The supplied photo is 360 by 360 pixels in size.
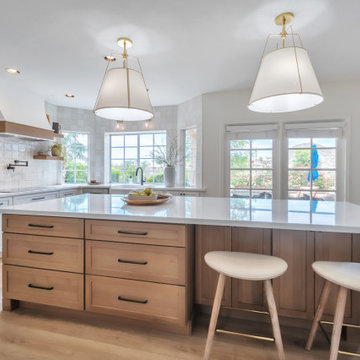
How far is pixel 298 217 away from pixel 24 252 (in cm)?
200

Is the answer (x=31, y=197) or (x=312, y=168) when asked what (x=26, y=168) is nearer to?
(x=31, y=197)

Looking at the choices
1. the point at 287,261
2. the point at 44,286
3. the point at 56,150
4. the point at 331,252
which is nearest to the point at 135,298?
the point at 44,286

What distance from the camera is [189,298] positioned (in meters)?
1.72

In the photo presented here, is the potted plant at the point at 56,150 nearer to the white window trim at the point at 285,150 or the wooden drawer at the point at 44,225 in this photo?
the wooden drawer at the point at 44,225

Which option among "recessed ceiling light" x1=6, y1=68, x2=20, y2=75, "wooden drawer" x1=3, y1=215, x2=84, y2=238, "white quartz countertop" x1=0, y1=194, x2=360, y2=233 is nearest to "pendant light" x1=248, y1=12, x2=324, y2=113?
"white quartz countertop" x1=0, y1=194, x2=360, y2=233

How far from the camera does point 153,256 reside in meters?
1.67

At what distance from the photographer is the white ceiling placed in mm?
1988

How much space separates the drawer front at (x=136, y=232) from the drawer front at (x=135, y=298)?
291 millimetres

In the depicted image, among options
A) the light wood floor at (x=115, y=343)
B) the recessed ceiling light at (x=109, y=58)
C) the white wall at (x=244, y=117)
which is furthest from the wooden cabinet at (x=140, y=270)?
the white wall at (x=244, y=117)

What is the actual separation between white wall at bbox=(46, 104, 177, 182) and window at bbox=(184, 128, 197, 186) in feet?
1.09

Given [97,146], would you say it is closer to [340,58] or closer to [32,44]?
[32,44]

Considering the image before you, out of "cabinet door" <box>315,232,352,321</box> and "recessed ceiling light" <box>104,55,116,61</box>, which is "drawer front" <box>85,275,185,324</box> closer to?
"cabinet door" <box>315,232,352,321</box>

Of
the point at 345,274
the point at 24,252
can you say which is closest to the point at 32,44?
the point at 24,252

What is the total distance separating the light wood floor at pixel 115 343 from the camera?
1.51 meters
